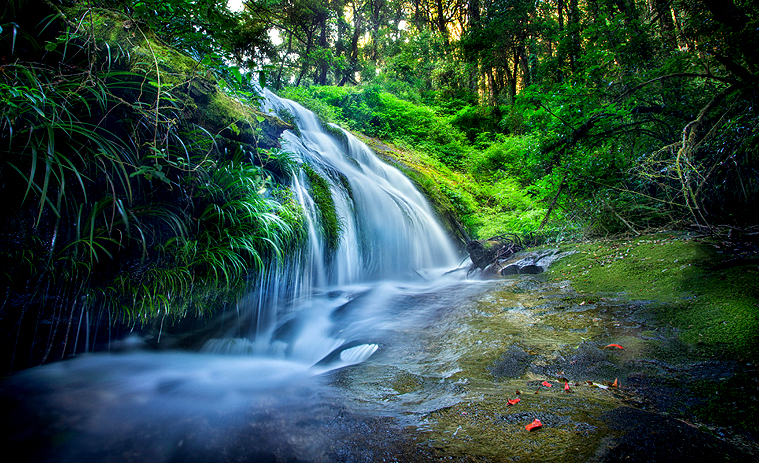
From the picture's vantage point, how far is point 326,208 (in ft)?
16.4

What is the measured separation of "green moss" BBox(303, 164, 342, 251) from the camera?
481cm

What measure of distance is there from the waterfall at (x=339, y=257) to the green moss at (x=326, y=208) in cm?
8

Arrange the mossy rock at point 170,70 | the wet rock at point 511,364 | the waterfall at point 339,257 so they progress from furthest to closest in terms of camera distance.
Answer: the waterfall at point 339,257, the mossy rock at point 170,70, the wet rock at point 511,364

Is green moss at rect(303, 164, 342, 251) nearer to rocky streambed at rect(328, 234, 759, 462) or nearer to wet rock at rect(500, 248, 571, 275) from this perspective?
rocky streambed at rect(328, 234, 759, 462)

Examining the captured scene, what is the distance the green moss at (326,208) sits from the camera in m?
4.81

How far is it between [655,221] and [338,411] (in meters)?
5.35

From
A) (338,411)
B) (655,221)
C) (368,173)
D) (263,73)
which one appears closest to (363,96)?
(368,173)

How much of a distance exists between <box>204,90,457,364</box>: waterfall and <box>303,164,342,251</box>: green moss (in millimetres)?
80

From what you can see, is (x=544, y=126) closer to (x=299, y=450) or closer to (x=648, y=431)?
(x=648, y=431)

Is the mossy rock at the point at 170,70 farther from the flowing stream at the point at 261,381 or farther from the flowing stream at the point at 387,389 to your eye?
the flowing stream at the point at 387,389

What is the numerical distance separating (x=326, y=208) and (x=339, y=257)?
2.76 feet

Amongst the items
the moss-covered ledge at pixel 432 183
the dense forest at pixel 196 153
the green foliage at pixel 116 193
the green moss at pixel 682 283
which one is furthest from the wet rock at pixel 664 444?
the moss-covered ledge at pixel 432 183

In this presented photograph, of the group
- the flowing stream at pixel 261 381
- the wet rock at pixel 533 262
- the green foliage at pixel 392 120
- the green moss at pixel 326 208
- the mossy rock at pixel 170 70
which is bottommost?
the flowing stream at pixel 261 381

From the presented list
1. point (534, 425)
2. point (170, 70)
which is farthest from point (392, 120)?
point (534, 425)
